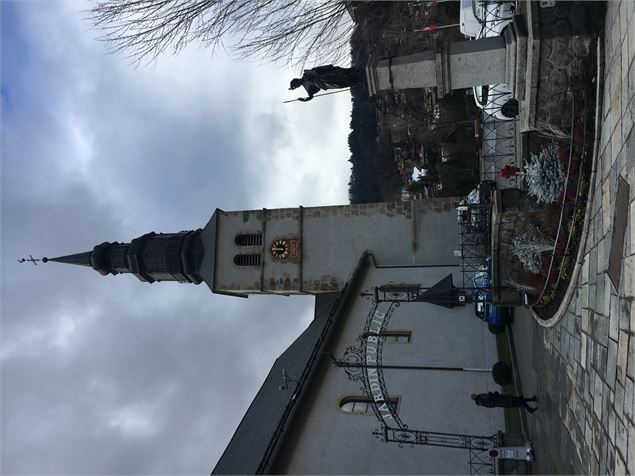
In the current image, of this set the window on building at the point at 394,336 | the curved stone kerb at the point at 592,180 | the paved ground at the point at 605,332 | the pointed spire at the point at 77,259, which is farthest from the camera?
the pointed spire at the point at 77,259

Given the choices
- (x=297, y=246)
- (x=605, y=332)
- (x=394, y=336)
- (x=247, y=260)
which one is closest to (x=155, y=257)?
(x=247, y=260)

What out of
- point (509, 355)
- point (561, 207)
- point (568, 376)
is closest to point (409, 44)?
point (509, 355)

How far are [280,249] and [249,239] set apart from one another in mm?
1627

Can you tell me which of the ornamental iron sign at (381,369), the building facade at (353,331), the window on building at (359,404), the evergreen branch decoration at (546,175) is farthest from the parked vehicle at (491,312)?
the evergreen branch decoration at (546,175)

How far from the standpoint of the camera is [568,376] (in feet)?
29.4

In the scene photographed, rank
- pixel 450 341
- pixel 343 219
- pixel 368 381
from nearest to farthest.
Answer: pixel 368 381 → pixel 450 341 → pixel 343 219

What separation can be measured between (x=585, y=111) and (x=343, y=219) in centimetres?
1403

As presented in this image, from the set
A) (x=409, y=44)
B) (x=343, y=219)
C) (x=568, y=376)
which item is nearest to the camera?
(x=568, y=376)

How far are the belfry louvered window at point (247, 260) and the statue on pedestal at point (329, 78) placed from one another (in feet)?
39.4

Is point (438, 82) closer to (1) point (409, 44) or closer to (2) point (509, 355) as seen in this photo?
(2) point (509, 355)

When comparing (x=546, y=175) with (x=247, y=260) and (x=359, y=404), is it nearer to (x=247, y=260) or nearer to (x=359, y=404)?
(x=359, y=404)

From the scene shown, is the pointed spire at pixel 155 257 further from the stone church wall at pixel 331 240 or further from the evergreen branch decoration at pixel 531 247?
the evergreen branch decoration at pixel 531 247

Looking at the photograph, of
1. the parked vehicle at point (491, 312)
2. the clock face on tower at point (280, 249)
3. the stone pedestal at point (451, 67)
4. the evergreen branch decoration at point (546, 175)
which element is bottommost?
the parked vehicle at point (491, 312)

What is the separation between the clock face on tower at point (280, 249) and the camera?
73.4 ft
